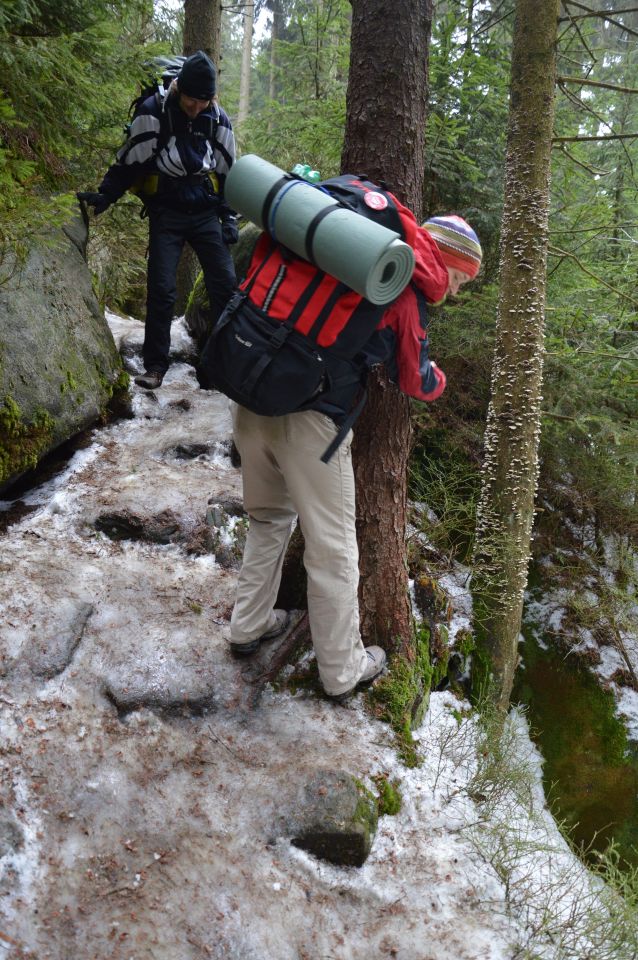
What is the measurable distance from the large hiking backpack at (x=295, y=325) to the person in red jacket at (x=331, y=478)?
148 millimetres

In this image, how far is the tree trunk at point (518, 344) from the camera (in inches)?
189

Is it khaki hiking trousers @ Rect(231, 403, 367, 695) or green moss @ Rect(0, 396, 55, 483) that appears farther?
green moss @ Rect(0, 396, 55, 483)

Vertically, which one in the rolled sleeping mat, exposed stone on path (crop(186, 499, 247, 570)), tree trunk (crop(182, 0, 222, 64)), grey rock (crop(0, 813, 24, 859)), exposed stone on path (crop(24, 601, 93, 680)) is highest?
tree trunk (crop(182, 0, 222, 64))

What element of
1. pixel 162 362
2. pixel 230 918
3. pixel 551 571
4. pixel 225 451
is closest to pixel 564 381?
pixel 551 571

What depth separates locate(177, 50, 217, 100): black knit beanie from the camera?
14.5 feet

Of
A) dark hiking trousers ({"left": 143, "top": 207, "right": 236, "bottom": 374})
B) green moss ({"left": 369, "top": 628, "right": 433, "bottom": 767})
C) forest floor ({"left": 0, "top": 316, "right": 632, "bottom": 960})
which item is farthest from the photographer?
dark hiking trousers ({"left": 143, "top": 207, "right": 236, "bottom": 374})

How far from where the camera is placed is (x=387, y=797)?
309cm

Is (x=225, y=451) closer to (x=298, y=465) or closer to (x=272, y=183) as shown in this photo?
(x=298, y=465)

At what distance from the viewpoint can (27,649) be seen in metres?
3.28

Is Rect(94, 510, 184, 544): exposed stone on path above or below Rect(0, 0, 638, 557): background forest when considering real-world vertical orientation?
below

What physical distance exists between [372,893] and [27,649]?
213 centimetres

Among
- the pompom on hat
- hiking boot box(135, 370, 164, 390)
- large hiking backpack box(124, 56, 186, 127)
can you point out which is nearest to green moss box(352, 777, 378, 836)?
the pompom on hat

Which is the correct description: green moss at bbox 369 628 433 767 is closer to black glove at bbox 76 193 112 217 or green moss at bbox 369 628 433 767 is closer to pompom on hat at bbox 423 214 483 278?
pompom on hat at bbox 423 214 483 278

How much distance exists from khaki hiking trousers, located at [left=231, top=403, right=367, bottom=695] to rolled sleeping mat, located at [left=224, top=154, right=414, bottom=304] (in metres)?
0.74
